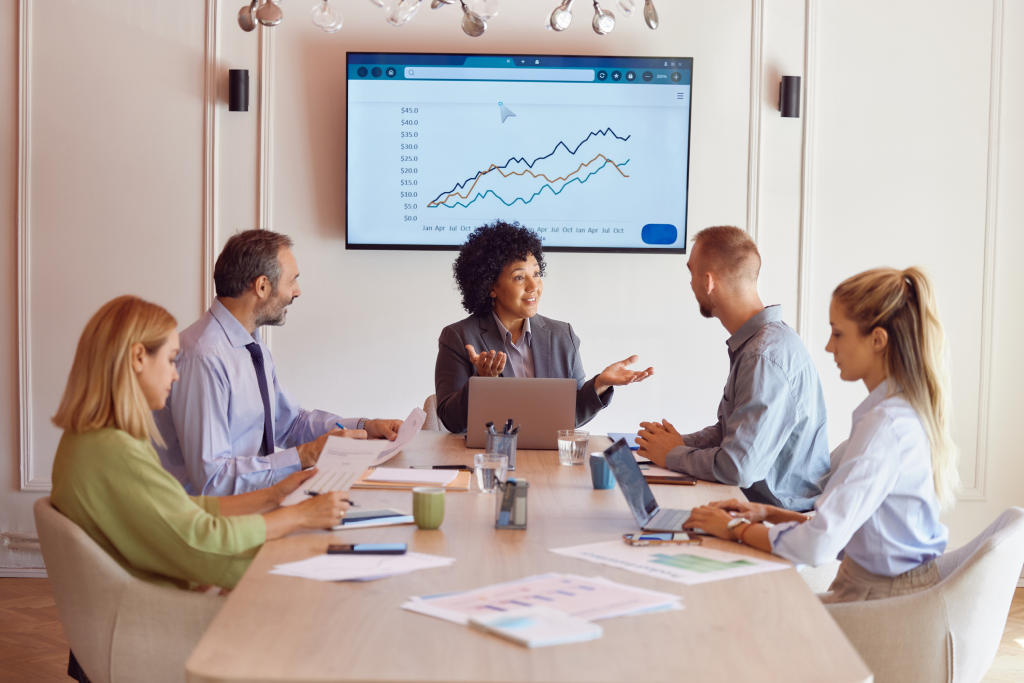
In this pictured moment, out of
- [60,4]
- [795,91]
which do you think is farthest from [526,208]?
[60,4]

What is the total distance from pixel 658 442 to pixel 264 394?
1129 millimetres

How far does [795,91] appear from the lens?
377 centimetres

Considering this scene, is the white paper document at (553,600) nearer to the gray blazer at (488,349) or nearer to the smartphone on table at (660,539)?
the smartphone on table at (660,539)

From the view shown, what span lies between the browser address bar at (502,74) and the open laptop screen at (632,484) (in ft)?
7.65

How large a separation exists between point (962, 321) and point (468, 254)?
2229mm

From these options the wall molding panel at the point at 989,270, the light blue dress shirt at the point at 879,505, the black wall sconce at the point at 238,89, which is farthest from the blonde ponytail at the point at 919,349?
the black wall sconce at the point at 238,89

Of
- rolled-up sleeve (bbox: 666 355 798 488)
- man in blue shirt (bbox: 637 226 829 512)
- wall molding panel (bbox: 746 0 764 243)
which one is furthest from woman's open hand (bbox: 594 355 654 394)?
wall molding panel (bbox: 746 0 764 243)

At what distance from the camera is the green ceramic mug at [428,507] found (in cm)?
170

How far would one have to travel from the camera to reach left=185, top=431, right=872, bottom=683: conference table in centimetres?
106

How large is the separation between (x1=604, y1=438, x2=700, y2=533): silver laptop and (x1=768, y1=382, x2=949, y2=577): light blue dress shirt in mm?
229

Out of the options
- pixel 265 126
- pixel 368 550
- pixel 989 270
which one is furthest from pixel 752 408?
pixel 265 126

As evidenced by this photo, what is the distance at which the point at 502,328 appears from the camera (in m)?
3.28

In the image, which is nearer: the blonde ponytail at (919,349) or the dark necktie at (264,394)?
the blonde ponytail at (919,349)

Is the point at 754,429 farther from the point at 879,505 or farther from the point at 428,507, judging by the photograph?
the point at 428,507
